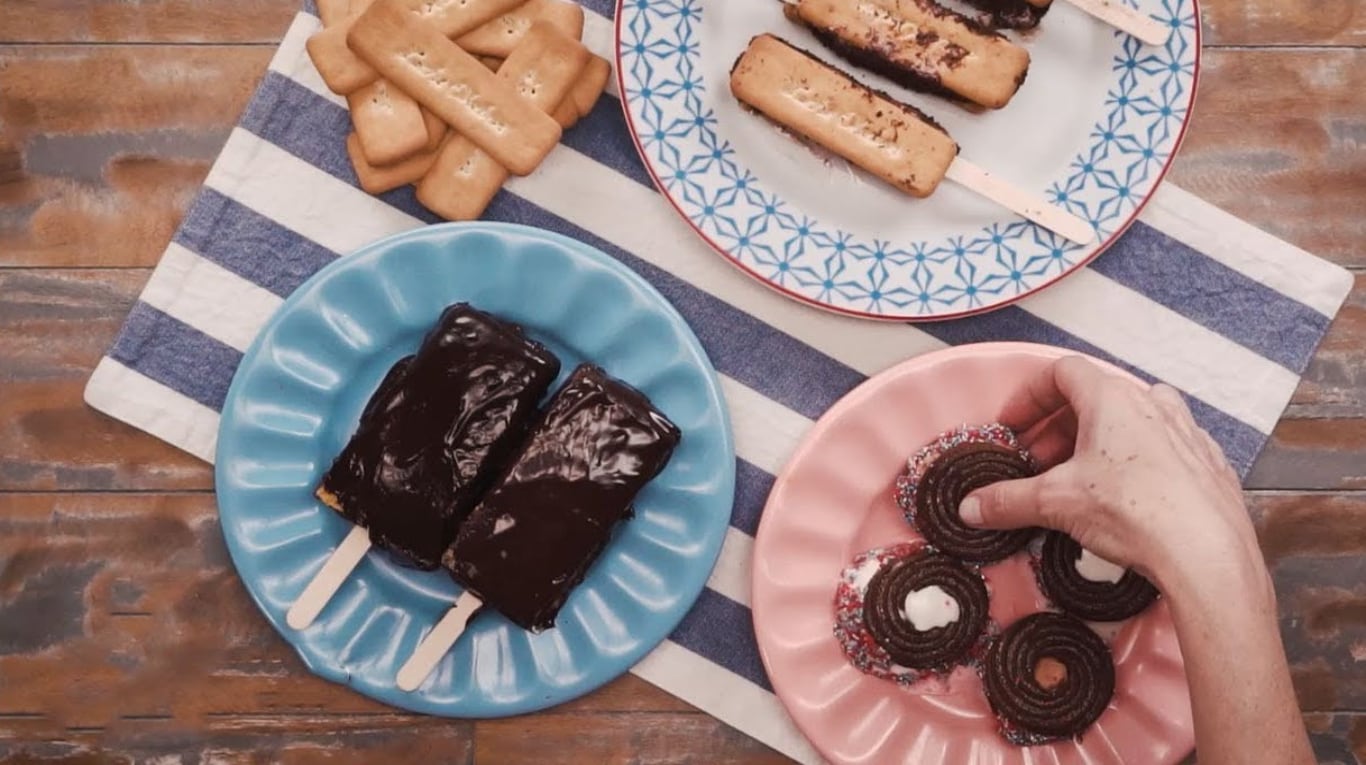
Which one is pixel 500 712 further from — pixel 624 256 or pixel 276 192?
pixel 276 192

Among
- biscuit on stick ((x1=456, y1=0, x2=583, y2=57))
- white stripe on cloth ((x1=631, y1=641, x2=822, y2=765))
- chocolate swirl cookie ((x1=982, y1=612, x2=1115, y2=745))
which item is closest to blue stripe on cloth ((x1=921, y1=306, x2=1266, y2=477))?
chocolate swirl cookie ((x1=982, y1=612, x2=1115, y2=745))

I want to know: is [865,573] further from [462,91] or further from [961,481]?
[462,91]

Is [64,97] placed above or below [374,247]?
below

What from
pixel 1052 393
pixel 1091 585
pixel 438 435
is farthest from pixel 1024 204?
pixel 438 435

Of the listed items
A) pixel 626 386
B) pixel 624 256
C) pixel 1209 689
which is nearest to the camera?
pixel 1209 689

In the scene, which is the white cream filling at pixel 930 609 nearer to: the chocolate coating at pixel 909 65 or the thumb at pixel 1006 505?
the thumb at pixel 1006 505

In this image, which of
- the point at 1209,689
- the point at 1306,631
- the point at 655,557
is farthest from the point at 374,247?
the point at 1306,631
